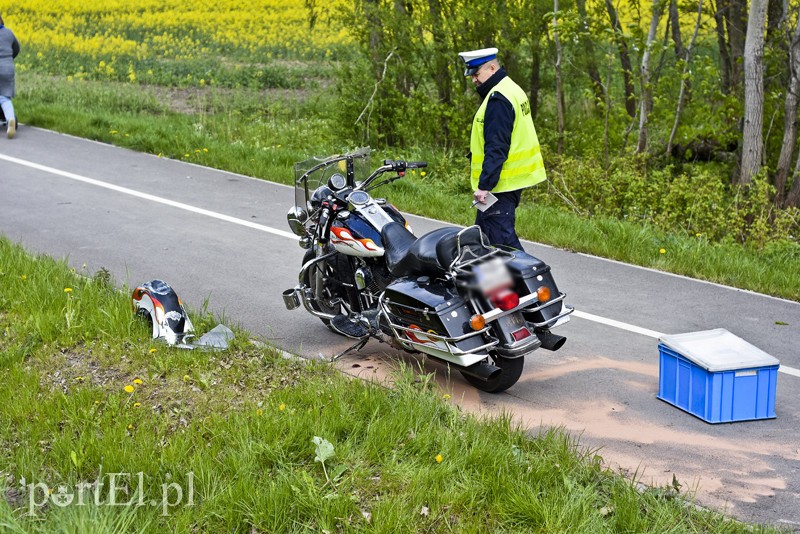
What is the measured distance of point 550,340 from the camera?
651 centimetres

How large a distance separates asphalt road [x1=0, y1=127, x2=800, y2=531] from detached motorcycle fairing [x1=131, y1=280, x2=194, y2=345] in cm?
69

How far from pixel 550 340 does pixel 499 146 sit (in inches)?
70.1

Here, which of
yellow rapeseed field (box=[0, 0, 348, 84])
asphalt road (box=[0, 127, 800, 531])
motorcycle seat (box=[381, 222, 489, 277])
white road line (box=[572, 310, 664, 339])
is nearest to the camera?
asphalt road (box=[0, 127, 800, 531])

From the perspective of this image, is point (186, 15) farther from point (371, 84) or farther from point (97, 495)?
point (97, 495)

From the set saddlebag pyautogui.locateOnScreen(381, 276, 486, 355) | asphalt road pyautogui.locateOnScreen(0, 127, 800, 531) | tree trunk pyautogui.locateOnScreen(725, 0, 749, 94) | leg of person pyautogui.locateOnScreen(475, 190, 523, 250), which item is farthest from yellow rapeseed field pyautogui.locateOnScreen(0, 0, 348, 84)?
saddlebag pyautogui.locateOnScreen(381, 276, 486, 355)

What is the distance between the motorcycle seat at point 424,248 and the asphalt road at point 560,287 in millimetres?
854

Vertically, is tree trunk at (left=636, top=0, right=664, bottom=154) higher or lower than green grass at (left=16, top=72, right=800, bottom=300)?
higher

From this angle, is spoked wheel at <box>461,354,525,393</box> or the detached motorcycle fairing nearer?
spoked wheel at <box>461,354,525,393</box>

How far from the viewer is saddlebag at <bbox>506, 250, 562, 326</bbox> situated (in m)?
6.29

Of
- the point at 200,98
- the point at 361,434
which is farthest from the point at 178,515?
the point at 200,98

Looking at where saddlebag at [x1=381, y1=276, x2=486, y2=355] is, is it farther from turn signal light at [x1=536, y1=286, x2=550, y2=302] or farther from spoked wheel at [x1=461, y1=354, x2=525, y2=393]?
turn signal light at [x1=536, y1=286, x2=550, y2=302]

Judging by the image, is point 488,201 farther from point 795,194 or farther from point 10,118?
point 10,118

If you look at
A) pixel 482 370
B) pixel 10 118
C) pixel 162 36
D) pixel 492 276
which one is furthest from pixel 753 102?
pixel 162 36

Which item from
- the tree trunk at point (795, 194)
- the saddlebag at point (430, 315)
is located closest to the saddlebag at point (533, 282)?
the saddlebag at point (430, 315)
